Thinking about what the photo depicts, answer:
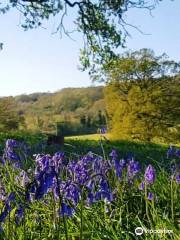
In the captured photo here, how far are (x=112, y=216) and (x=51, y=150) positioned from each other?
8723mm

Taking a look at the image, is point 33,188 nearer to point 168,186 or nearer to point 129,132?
point 168,186

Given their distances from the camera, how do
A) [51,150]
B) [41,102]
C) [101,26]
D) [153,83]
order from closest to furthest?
[51,150]
[101,26]
[153,83]
[41,102]

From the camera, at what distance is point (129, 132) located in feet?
152

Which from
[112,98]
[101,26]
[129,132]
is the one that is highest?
[101,26]

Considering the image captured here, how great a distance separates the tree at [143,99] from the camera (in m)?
46.7

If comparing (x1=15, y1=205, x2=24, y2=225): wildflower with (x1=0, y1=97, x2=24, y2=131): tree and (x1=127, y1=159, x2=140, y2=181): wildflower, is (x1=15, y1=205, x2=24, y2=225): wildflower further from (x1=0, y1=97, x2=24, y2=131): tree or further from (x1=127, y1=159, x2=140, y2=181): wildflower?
(x1=0, y1=97, x2=24, y2=131): tree

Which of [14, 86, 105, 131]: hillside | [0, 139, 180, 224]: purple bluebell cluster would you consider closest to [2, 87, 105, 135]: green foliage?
[14, 86, 105, 131]: hillside

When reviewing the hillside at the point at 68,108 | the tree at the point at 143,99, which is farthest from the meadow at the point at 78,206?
the hillside at the point at 68,108

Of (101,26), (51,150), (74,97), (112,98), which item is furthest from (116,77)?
(74,97)

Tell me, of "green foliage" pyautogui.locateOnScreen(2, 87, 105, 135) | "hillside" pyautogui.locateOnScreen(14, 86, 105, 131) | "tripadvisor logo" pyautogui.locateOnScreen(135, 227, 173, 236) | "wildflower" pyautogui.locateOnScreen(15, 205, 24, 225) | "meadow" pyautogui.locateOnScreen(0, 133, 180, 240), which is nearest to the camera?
"meadow" pyautogui.locateOnScreen(0, 133, 180, 240)

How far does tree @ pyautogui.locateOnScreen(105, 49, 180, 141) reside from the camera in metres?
46.7

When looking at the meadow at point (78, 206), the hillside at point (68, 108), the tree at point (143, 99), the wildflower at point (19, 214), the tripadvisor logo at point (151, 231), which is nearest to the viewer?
the meadow at point (78, 206)

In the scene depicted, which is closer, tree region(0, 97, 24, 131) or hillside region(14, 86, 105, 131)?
tree region(0, 97, 24, 131)

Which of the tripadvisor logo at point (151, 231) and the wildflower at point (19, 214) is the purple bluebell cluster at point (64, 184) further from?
the tripadvisor logo at point (151, 231)
